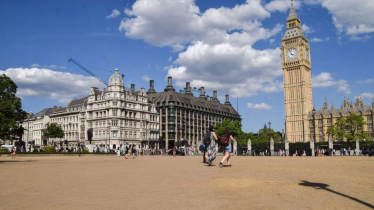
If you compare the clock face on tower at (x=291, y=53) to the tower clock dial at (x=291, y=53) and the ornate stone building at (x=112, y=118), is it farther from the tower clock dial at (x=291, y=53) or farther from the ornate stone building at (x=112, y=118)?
the ornate stone building at (x=112, y=118)

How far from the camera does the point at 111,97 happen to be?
90062 millimetres

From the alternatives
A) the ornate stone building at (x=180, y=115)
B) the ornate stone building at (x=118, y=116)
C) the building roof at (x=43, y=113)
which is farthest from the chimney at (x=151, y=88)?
the building roof at (x=43, y=113)

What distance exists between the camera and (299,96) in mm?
122562

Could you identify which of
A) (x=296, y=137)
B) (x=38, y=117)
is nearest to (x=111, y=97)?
(x=38, y=117)

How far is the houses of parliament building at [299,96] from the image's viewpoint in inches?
4633

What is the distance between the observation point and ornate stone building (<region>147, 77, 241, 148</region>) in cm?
11200

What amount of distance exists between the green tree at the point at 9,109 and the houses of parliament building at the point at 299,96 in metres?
104

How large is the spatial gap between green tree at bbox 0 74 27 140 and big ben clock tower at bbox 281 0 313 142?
343ft

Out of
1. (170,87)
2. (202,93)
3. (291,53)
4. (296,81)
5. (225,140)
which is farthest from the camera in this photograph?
(202,93)

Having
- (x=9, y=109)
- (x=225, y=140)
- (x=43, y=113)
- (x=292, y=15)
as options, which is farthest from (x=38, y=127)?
(x=225, y=140)

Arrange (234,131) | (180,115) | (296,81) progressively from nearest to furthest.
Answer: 1. (234,131)
2. (180,115)
3. (296,81)

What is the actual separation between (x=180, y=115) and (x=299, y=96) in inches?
1782

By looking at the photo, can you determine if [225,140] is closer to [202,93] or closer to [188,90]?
[188,90]

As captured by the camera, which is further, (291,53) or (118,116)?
(291,53)
